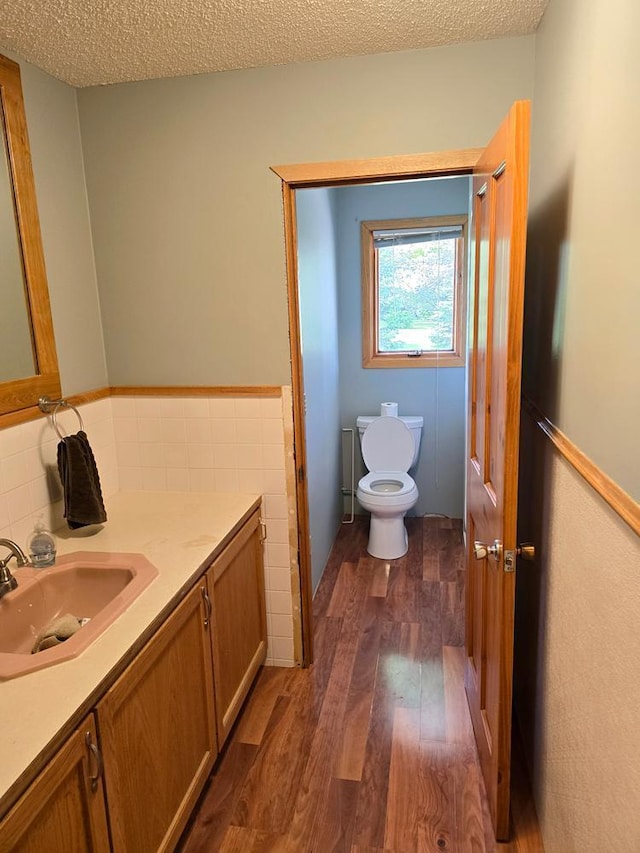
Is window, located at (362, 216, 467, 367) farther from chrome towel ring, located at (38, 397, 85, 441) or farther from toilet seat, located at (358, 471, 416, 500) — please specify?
chrome towel ring, located at (38, 397, 85, 441)

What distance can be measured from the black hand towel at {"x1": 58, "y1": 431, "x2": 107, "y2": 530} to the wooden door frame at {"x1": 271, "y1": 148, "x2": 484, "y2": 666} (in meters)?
0.81

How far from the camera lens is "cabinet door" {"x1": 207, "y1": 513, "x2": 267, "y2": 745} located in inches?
74.9

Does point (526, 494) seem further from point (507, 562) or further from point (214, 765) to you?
point (214, 765)

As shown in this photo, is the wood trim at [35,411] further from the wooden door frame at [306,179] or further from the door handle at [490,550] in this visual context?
the door handle at [490,550]

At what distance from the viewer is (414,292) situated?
4.00m

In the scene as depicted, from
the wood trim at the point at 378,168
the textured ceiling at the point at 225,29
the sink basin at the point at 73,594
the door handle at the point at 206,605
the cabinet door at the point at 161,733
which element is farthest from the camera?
the wood trim at the point at 378,168

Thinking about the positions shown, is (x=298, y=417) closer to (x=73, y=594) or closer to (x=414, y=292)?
(x=73, y=594)

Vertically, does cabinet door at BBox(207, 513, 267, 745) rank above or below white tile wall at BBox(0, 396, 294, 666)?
below

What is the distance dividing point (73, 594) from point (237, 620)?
62 centimetres

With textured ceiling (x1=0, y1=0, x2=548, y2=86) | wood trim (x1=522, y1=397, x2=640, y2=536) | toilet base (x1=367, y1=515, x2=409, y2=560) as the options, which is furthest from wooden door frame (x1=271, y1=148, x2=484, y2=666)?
toilet base (x1=367, y1=515, x2=409, y2=560)

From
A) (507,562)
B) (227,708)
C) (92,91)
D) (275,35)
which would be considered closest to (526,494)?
(507,562)

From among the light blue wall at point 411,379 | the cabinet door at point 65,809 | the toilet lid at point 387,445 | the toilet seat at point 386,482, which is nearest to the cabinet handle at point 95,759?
the cabinet door at point 65,809

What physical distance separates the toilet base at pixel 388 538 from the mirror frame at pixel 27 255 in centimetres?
221

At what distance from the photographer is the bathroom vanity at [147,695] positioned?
41.3 inches
